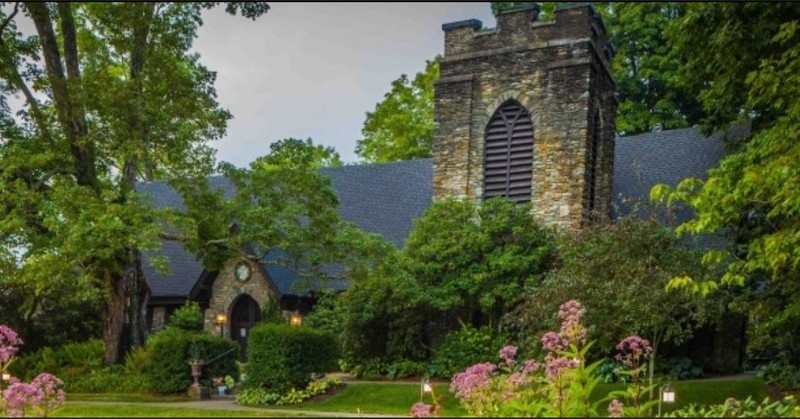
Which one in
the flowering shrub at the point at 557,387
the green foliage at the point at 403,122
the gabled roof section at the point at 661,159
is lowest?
the flowering shrub at the point at 557,387

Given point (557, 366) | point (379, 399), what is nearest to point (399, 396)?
point (379, 399)

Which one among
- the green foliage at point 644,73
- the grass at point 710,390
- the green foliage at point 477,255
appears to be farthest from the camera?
the green foliage at point 644,73

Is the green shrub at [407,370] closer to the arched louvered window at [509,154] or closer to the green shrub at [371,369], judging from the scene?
the green shrub at [371,369]

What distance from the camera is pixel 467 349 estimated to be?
66.4 ft

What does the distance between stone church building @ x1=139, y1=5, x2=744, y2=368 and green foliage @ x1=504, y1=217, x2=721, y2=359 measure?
13.4ft

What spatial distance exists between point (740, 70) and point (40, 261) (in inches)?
501

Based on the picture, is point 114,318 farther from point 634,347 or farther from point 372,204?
→ point 634,347

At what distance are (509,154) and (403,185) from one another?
7423 millimetres

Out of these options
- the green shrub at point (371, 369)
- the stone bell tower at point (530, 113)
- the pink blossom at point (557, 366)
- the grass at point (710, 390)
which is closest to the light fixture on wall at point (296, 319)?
the green shrub at point (371, 369)

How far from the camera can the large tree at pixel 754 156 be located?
33.6 feet

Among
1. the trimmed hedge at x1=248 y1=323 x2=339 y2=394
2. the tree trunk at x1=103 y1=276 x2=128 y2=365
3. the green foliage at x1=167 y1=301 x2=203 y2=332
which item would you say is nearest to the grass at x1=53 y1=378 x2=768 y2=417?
the trimmed hedge at x1=248 y1=323 x2=339 y2=394

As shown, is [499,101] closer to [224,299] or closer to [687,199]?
[224,299]

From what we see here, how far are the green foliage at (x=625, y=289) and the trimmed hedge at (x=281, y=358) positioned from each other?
417 cm

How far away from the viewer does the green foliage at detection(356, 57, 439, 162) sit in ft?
123
